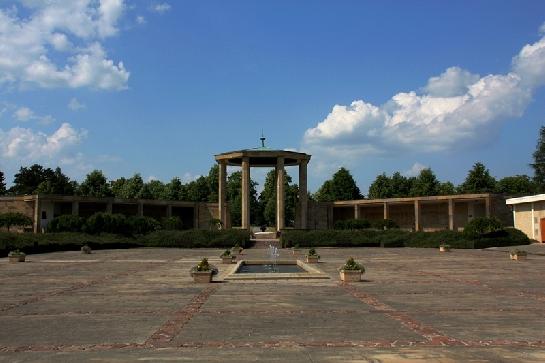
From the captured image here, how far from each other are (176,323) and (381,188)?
79.8 meters

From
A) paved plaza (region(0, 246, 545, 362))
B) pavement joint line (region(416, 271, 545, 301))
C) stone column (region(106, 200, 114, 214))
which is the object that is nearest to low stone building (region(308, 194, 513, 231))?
stone column (region(106, 200, 114, 214))

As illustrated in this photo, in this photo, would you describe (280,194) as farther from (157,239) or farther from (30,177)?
(30,177)

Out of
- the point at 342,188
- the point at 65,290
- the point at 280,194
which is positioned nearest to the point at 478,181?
the point at 342,188

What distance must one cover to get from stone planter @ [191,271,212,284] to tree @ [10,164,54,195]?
8058cm

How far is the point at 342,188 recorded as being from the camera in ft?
288

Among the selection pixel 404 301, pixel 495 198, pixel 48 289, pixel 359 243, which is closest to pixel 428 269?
pixel 404 301

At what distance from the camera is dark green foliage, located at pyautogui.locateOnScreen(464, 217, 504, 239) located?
134ft

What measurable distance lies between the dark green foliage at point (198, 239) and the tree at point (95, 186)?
41519 millimetres

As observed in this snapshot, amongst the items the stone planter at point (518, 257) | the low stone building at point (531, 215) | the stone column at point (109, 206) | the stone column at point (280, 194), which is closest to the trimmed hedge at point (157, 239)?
the stone column at point (280, 194)

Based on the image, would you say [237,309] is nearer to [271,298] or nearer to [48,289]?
[271,298]

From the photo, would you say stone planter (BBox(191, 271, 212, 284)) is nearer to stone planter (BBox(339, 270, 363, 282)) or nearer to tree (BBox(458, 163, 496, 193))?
stone planter (BBox(339, 270, 363, 282))

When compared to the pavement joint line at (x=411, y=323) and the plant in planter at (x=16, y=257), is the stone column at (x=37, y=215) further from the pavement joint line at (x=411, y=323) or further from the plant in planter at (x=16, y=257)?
the pavement joint line at (x=411, y=323)

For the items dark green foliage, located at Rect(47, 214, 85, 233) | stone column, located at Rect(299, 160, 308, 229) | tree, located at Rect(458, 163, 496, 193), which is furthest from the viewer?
tree, located at Rect(458, 163, 496, 193)

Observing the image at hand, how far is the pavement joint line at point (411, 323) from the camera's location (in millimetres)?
8078
